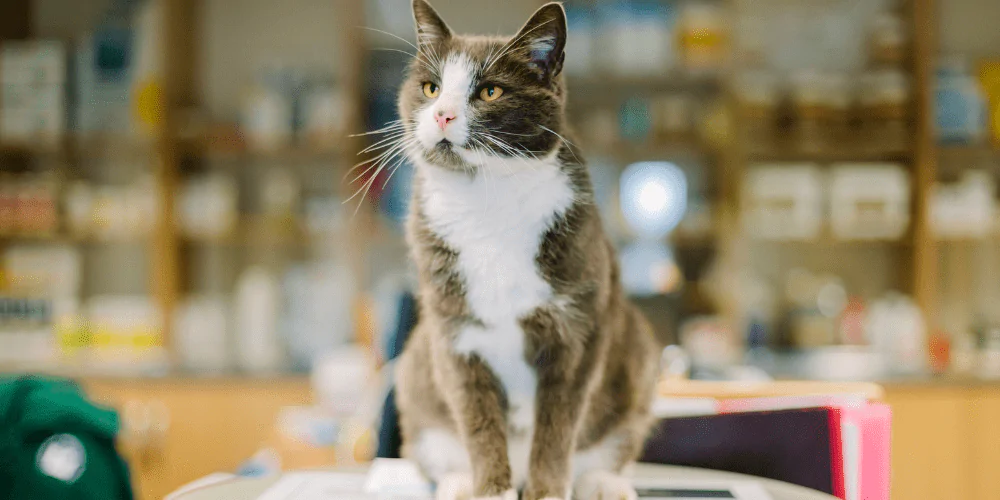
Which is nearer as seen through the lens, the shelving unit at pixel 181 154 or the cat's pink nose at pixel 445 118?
the cat's pink nose at pixel 445 118

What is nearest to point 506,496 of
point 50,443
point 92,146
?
point 50,443

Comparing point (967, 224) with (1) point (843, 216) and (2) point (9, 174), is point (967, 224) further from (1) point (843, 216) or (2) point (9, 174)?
(2) point (9, 174)

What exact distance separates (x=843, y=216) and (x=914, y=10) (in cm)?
80

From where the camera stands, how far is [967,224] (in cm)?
255

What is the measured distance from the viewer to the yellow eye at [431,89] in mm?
653

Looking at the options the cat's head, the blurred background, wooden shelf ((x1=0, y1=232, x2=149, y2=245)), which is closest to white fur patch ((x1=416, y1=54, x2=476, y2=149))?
the cat's head

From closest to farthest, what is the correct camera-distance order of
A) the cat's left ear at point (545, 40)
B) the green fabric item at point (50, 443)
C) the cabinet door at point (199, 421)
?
the cat's left ear at point (545, 40), the green fabric item at point (50, 443), the cabinet door at point (199, 421)

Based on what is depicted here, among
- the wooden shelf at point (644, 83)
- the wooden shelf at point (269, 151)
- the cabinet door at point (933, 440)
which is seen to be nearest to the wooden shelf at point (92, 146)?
the wooden shelf at point (269, 151)

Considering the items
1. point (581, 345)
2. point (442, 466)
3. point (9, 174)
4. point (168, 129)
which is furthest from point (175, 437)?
point (581, 345)

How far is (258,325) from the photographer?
264cm

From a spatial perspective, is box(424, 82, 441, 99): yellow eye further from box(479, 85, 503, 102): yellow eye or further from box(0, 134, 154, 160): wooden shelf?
box(0, 134, 154, 160): wooden shelf

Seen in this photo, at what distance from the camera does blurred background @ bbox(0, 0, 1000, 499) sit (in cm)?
251

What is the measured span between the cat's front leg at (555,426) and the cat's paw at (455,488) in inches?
2.3

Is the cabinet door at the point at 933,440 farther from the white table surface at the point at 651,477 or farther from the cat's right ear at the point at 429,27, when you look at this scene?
the cat's right ear at the point at 429,27
